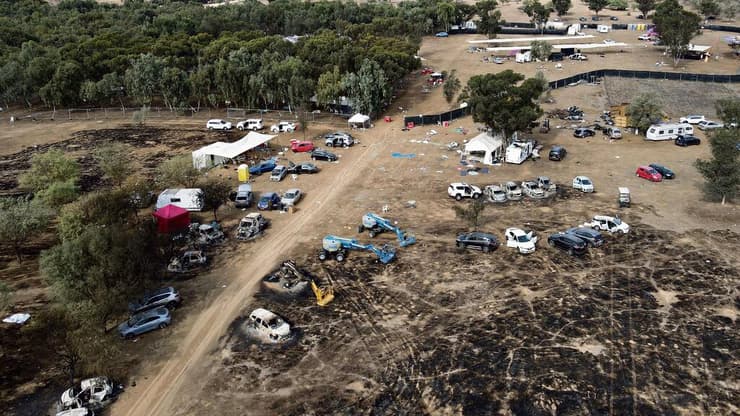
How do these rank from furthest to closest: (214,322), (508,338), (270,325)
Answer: (214,322)
(270,325)
(508,338)

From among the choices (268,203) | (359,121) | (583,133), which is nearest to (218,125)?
(359,121)

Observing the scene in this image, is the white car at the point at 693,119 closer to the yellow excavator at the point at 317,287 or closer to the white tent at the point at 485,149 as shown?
the white tent at the point at 485,149

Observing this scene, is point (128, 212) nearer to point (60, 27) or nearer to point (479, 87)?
point (479, 87)

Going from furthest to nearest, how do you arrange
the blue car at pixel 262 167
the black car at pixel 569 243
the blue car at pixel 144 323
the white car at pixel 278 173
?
the blue car at pixel 262 167 < the white car at pixel 278 173 < the black car at pixel 569 243 < the blue car at pixel 144 323

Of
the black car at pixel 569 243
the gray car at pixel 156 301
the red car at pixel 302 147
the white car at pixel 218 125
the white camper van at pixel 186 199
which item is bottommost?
the gray car at pixel 156 301

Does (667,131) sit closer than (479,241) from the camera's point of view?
No

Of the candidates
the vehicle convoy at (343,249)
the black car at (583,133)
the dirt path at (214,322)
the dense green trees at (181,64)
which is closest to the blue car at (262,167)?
the dirt path at (214,322)

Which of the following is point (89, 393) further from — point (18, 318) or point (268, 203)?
point (268, 203)
